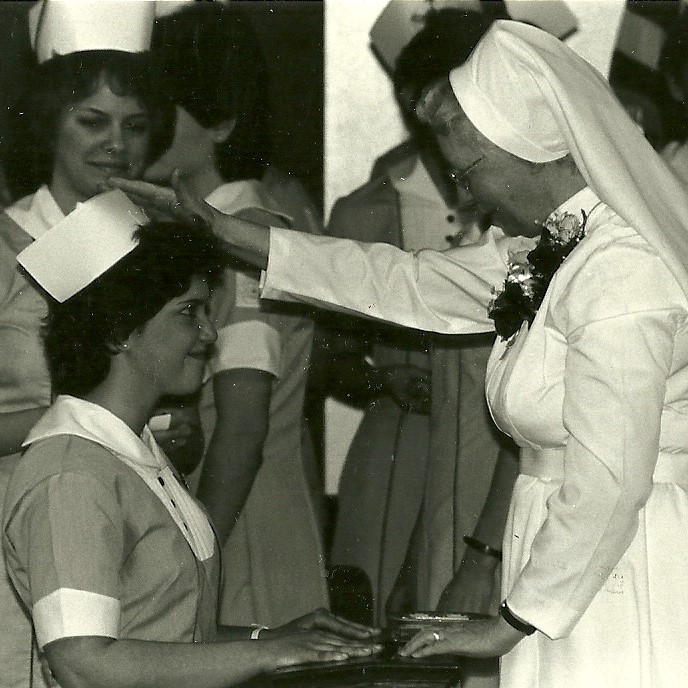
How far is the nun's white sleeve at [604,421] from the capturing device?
Result: 189 cm

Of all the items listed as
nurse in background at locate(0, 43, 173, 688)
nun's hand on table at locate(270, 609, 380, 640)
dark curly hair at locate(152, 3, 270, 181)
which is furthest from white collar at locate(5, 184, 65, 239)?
nun's hand on table at locate(270, 609, 380, 640)

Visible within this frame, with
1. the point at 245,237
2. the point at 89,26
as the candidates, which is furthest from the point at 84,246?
the point at 89,26

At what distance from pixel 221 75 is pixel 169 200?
800mm

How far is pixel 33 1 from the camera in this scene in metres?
3.10

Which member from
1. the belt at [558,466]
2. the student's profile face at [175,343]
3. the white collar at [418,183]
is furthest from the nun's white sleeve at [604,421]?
the white collar at [418,183]

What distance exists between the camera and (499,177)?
2.15 metres

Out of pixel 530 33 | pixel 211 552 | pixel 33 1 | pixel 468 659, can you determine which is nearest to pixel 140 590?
pixel 211 552

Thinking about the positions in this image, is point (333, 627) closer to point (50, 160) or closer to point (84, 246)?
point (84, 246)

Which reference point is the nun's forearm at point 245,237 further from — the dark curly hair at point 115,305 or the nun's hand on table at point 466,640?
the nun's hand on table at point 466,640

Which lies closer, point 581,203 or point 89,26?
point 581,203

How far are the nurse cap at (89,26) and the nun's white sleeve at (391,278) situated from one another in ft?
2.56

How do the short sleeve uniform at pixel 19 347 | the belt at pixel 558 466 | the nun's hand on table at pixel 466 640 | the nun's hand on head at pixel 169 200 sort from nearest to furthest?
1. the nun's hand on table at pixel 466 640
2. the belt at pixel 558 466
3. the nun's hand on head at pixel 169 200
4. the short sleeve uniform at pixel 19 347

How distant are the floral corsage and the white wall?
110 centimetres

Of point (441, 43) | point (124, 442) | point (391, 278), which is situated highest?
point (441, 43)
